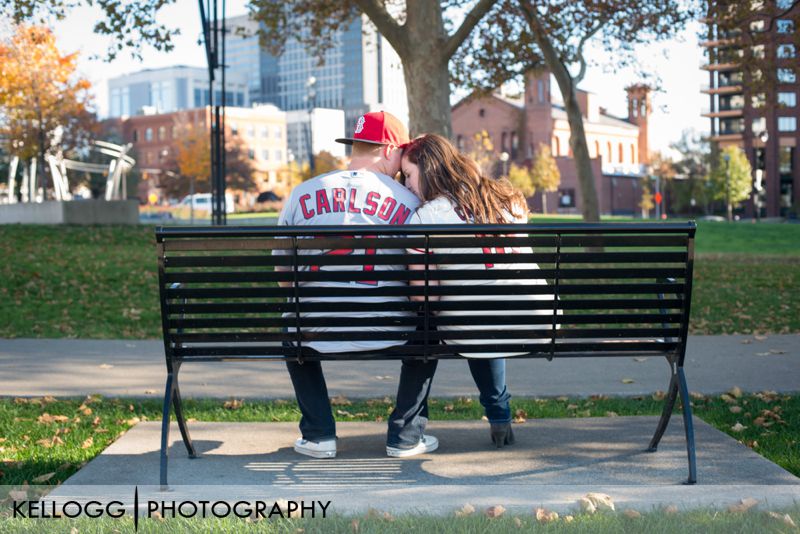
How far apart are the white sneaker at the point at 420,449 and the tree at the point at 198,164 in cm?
6319

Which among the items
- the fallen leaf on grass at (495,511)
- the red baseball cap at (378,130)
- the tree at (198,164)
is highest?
the tree at (198,164)

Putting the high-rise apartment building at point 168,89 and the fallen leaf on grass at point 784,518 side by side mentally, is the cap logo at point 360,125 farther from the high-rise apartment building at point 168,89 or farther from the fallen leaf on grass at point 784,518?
the high-rise apartment building at point 168,89

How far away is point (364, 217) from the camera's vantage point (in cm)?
447

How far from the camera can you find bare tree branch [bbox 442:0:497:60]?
50.5ft

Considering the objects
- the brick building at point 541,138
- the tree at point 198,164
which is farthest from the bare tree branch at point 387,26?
the brick building at point 541,138

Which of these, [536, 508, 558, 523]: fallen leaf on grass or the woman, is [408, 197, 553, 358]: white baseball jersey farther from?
[536, 508, 558, 523]: fallen leaf on grass

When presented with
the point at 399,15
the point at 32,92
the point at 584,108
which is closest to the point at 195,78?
the point at 584,108

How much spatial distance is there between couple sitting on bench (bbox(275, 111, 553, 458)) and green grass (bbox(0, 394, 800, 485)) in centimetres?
113

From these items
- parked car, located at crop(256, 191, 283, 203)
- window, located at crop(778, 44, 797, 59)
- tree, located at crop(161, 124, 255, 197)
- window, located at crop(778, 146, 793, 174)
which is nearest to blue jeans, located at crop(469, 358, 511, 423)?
window, located at crop(778, 44, 797, 59)

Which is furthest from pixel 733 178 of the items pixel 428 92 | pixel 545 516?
pixel 545 516

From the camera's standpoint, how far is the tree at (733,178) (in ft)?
281

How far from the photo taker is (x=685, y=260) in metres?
4.29

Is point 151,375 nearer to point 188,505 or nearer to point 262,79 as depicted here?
point 188,505

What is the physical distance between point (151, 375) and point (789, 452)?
178 inches
